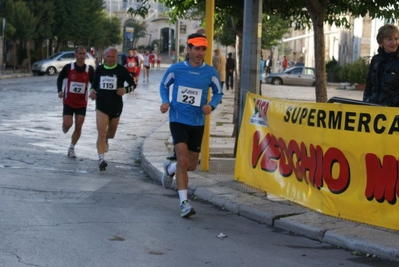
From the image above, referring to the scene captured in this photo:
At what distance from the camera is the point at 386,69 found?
9.31 m

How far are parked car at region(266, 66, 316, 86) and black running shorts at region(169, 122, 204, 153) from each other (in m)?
43.2

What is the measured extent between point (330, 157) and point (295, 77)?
43908 millimetres

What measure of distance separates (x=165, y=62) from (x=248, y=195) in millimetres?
96366

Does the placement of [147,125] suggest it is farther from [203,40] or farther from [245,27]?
[203,40]

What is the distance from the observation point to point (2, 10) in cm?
5584

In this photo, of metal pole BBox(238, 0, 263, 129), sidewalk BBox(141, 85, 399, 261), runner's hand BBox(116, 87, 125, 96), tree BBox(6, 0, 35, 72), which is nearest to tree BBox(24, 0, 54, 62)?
tree BBox(6, 0, 35, 72)

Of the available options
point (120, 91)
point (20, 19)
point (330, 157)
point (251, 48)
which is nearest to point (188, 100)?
point (330, 157)

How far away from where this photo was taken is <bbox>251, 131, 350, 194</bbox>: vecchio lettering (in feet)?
27.9

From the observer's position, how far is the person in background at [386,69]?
30.1 feet

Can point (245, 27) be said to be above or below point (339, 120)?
above

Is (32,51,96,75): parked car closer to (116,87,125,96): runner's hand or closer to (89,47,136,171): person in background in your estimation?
(89,47,136,171): person in background

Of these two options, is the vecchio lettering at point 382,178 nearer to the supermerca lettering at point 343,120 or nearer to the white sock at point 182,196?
the supermerca lettering at point 343,120

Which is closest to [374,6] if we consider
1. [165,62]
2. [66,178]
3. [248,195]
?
[248,195]

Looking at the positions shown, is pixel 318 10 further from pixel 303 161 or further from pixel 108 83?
pixel 303 161
